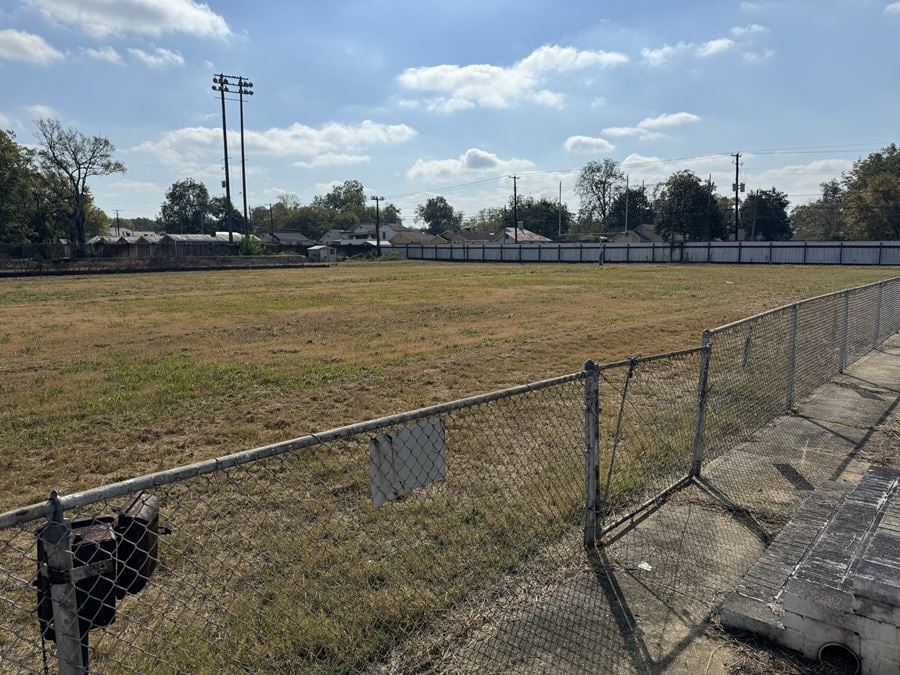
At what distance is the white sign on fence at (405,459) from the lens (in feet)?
8.95

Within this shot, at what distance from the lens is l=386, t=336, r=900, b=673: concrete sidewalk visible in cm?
272

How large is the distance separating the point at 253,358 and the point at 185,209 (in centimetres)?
11216

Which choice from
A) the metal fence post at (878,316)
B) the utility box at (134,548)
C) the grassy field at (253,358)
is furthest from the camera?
the metal fence post at (878,316)

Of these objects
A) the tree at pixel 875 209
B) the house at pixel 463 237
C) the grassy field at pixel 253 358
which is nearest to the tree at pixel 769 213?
the tree at pixel 875 209

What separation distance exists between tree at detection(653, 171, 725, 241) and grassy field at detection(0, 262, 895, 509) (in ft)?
168

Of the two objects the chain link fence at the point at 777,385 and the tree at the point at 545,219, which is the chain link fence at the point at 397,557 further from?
the tree at the point at 545,219

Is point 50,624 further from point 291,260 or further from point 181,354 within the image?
point 291,260

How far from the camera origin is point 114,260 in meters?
42.3

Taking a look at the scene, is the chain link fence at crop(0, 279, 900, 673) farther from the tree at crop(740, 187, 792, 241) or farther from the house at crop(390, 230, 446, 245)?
the house at crop(390, 230, 446, 245)

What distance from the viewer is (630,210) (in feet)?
325

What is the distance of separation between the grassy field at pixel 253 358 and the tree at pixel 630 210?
80885 millimetres

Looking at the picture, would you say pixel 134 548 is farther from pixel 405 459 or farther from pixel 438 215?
pixel 438 215

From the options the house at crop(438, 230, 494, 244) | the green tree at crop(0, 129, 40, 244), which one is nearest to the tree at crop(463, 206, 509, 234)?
the house at crop(438, 230, 494, 244)

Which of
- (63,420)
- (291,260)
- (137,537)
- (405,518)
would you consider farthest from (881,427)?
(291,260)
